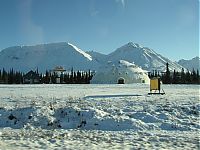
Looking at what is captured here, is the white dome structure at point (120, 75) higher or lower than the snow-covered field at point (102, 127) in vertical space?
higher

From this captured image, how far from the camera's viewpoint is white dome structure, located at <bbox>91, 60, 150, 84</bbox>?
84750 millimetres

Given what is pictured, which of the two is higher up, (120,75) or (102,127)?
(120,75)

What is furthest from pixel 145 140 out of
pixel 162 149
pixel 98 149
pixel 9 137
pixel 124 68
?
pixel 124 68

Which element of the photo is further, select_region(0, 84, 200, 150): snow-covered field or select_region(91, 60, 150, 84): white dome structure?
select_region(91, 60, 150, 84): white dome structure

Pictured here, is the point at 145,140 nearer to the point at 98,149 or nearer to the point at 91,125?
the point at 98,149

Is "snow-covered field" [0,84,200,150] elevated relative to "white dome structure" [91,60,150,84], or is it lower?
lower

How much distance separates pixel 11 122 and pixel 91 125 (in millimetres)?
3473

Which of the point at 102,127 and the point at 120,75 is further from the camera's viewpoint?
the point at 120,75

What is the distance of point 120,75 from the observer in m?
85.8

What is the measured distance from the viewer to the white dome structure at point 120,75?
8475cm

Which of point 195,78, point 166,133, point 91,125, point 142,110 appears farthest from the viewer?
point 195,78

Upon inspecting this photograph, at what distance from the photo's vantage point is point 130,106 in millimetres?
18344

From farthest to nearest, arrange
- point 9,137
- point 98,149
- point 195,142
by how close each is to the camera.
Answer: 1. point 9,137
2. point 195,142
3. point 98,149

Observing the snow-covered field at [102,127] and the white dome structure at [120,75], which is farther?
the white dome structure at [120,75]
